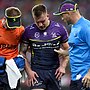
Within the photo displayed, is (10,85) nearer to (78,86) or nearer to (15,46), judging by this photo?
(15,46)

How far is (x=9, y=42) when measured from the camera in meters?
6.62

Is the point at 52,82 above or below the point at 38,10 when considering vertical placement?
below

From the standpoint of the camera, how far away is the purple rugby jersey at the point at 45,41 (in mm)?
6719

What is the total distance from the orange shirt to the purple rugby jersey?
0.49 feet

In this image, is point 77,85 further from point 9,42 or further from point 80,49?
point 9,42

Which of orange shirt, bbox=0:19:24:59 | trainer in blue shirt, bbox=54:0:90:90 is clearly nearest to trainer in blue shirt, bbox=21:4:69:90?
orange shirt, bbox=0:19:24:59

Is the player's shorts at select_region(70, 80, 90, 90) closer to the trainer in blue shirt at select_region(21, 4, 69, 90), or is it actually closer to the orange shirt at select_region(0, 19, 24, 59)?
the trainer in blue shirt at select_region(21, 4, 69, 90)

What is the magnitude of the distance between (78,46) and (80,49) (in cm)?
5

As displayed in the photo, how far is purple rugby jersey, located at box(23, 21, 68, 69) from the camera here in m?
6.72

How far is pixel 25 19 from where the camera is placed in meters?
10.4

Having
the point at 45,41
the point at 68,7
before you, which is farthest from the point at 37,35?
the point at 68,7

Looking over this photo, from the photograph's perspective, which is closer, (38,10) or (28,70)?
(38,10)

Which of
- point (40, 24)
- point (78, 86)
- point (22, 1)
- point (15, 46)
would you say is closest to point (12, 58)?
point (15, 46)

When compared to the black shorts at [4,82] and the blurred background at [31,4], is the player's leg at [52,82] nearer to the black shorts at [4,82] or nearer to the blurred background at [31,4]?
the black shorts at [4,82]
